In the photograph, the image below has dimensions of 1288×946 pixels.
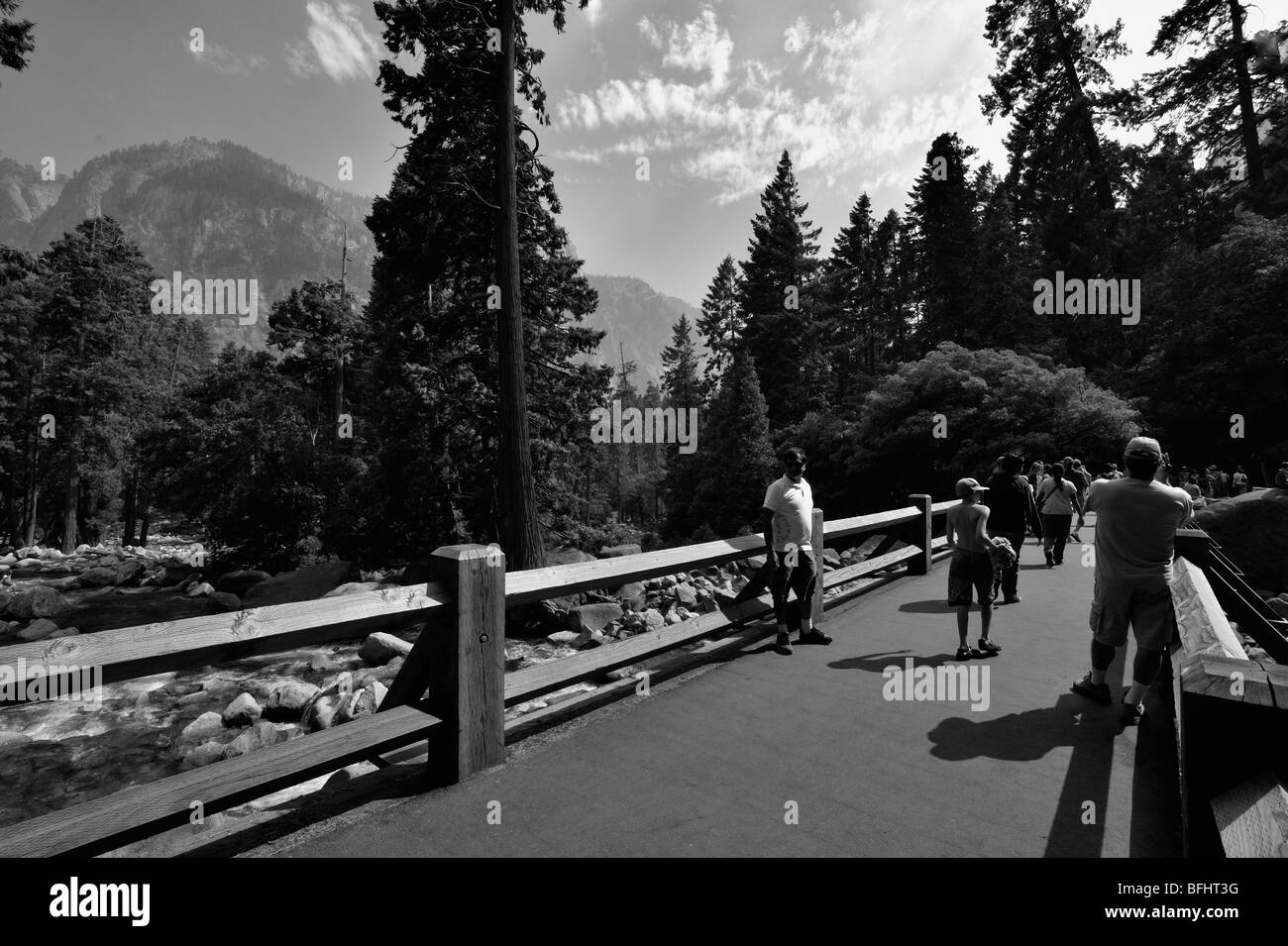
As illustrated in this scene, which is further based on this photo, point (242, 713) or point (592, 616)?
point (592, 616)

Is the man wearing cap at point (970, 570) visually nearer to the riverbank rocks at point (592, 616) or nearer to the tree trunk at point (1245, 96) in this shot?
the riverbank rocks at point (592, 616)

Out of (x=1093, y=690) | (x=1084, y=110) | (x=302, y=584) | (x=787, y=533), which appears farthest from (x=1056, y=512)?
(x=1084, y=110)

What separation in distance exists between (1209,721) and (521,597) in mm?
3074

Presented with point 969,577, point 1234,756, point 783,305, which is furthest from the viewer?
point 783,305

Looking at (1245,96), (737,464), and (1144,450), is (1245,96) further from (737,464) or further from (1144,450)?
(1144,450)

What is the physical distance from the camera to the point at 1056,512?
10.2 meters

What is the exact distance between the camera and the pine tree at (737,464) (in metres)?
33.3

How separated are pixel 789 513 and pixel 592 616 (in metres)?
6.81

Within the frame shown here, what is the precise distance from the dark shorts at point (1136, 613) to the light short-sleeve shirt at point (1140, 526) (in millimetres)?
76

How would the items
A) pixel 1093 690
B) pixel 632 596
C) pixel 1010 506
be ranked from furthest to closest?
pixel 632 596, pixel 1010 506, pixel 1093 690

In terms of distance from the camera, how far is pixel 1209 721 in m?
1.90
